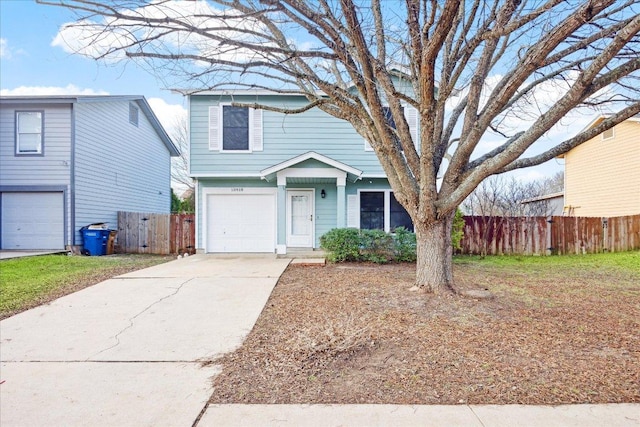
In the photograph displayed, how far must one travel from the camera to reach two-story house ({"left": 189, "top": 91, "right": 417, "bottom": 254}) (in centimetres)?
1164

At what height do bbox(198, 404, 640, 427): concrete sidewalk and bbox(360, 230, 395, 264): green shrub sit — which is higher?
bbox(360, 230, 395, 264): green shrub

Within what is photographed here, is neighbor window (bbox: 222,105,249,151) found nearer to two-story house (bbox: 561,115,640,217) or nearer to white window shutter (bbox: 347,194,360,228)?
white window shutter (bbox: 347,194,360,228)

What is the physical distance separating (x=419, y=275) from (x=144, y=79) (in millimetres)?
5389

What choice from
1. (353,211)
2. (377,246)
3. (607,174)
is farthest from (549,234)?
(377,246)

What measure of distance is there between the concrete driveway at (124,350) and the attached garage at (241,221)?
187 inches

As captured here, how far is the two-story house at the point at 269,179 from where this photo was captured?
11.6 metres

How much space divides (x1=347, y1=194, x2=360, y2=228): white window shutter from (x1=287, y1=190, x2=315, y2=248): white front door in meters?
1.18

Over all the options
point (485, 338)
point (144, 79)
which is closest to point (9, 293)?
point (144, 79)

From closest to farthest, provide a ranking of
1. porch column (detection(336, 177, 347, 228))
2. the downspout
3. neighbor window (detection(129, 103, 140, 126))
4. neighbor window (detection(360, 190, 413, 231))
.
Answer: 1. porch column (detection(336, 177, 347, 228))
2. neighbor window (detection(360, 190, 413, 231))
3. the downspout
4. neighbor window (detection(129, 103, 140, 126))

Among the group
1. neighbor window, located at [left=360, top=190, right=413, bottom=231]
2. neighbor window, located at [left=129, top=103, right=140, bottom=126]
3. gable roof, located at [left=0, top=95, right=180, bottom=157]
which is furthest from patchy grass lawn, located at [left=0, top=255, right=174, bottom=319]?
neighbor window, located at [left=129, top=103, right=140, bottom=126]

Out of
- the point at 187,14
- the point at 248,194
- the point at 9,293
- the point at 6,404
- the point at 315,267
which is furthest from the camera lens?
the point at 248,194

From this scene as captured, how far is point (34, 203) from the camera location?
12531 millimetres

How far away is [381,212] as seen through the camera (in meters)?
12.0

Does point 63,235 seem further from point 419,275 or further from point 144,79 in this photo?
point 419,275
